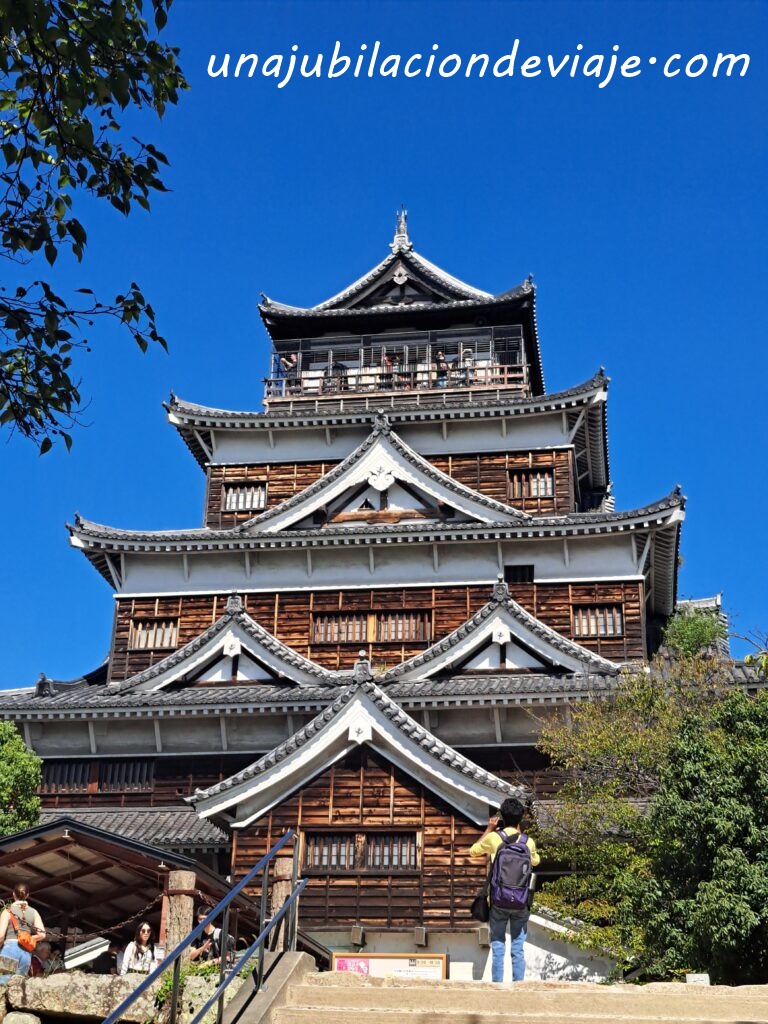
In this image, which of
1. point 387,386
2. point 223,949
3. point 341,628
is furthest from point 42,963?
point 387,386

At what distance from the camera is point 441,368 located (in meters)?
36.4

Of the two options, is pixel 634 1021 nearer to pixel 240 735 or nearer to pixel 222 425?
pixel 240 735

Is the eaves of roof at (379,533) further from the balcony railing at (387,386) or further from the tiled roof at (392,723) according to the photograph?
the tiled roof at (392,723)

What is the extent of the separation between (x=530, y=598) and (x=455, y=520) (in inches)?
116

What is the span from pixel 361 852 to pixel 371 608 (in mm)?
9137

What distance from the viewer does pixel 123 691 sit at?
96.5 ft

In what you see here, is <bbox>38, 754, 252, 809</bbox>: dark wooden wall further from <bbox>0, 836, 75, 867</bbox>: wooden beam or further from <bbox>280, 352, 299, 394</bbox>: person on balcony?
<bbox>280, 352, 299, 394</bbox>: person on balcony

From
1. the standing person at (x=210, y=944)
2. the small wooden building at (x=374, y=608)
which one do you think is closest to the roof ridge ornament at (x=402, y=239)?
the small wooden building at (x=374, y=608)

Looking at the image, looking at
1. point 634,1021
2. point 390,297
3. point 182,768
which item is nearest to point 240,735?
point 182,768

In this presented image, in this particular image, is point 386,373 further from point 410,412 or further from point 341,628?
point 341,628

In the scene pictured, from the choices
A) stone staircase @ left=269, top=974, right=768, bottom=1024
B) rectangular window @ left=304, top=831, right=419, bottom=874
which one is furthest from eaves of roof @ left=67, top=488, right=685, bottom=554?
stone staircase @ left=269, top=974, right=768, bottom=1024

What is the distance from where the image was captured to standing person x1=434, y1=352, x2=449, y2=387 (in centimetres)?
3603

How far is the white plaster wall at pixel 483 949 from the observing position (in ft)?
67.6

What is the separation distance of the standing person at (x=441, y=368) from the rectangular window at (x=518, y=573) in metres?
7.26
